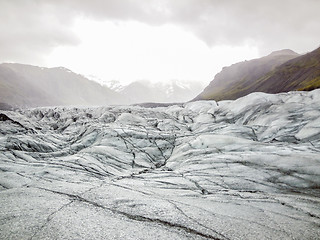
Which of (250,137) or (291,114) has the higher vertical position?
(291,114)

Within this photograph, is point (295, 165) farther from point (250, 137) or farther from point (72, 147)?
point (72, 147)

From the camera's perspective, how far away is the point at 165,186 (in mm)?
11000

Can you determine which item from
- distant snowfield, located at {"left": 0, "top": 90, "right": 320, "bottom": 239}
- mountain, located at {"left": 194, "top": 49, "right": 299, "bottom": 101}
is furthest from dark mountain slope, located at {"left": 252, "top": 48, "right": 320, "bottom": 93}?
distant snowfield, located at {"left": 0, "top": 90, "right": 320, "bottom": 239}

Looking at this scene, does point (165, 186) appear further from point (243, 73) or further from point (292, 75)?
point (243, 73)

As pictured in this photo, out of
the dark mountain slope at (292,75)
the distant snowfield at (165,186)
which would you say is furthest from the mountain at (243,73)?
the distant snowfield at (165,186)

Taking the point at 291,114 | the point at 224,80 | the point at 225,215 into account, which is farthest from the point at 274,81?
the point at 225,215

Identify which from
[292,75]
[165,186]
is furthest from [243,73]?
[165,186]

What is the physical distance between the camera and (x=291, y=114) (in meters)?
23.6

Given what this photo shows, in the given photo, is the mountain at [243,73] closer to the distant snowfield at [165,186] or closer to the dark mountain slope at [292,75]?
the dark mountain slope at [292,75]

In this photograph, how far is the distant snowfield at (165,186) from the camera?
611 centimetres

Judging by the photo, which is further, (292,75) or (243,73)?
(243,73)

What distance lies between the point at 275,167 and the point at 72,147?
16950 millimetres

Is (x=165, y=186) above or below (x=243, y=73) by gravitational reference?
below

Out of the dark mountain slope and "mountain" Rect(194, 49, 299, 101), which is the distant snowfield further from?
"mountain" Rect(194, 49, 299, 101)
